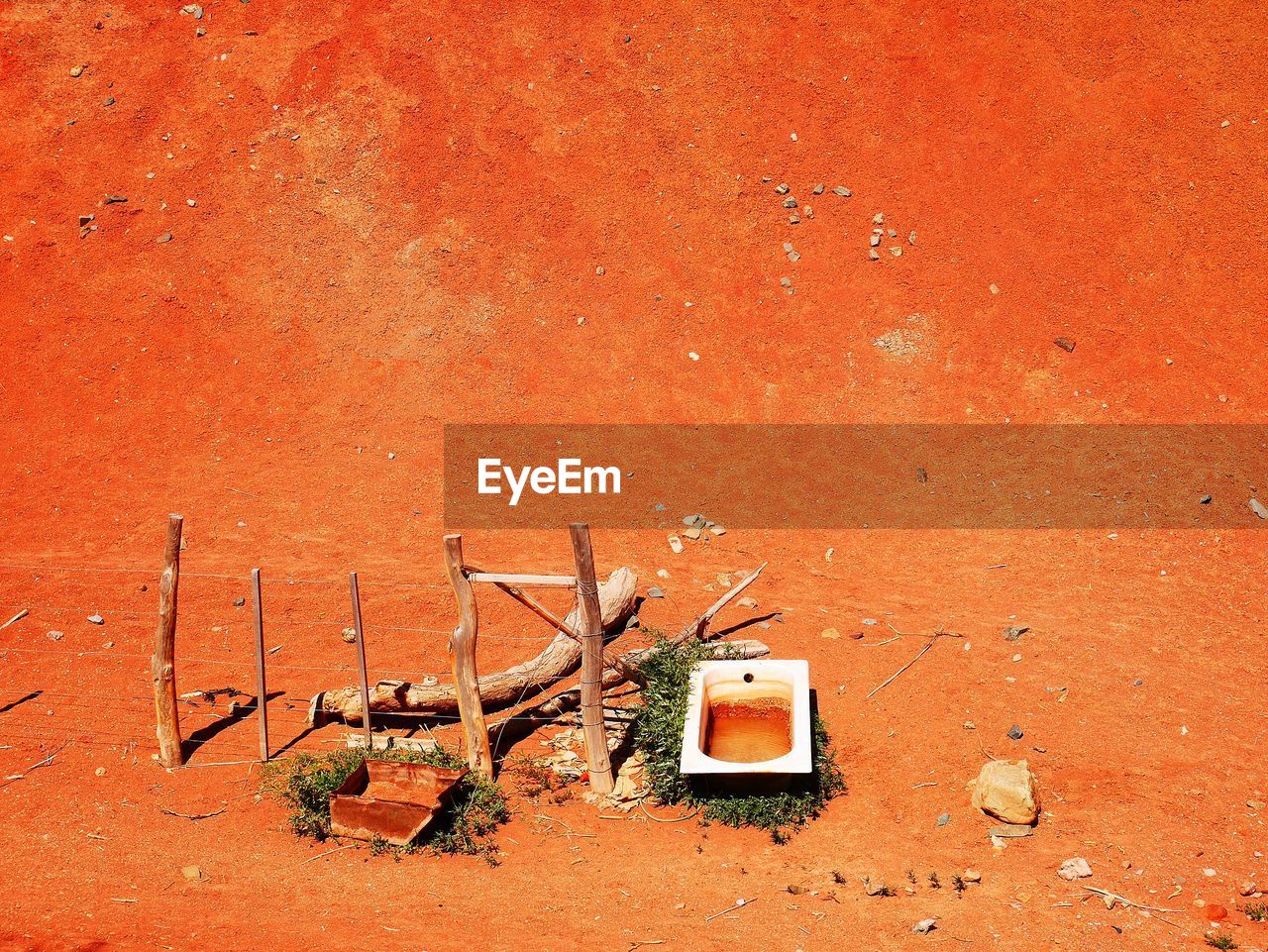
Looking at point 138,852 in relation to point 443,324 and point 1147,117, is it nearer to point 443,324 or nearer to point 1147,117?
point 443,324

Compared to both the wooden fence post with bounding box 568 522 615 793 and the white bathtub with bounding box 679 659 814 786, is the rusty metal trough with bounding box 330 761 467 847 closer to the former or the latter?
the wooden fence post with bounding box 568 522 615 793

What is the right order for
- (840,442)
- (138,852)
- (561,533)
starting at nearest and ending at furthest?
1. (138,852)
2. (561,533)
3. (840,442)

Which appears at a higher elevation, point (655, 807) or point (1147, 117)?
point (1147, 117)

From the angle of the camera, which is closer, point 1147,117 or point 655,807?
point 655,807

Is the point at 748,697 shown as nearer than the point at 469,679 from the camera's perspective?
No

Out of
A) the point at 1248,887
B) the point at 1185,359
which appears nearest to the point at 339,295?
the point at 1185,359

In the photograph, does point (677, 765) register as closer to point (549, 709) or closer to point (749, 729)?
point (749, 729)

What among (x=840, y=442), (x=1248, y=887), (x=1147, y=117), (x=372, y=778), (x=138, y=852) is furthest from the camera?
(x=1147, y=117)

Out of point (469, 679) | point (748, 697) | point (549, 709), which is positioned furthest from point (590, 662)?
point (748, 697)
